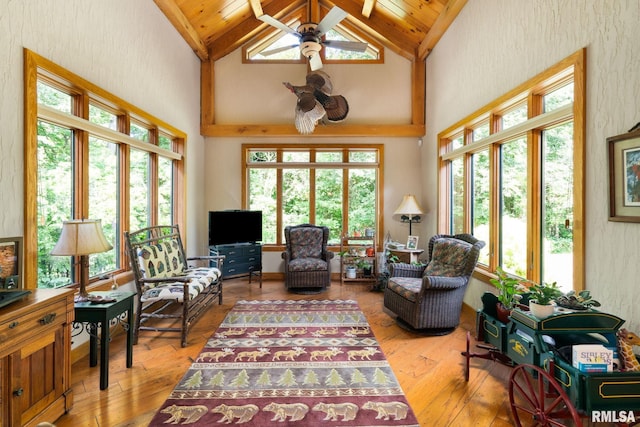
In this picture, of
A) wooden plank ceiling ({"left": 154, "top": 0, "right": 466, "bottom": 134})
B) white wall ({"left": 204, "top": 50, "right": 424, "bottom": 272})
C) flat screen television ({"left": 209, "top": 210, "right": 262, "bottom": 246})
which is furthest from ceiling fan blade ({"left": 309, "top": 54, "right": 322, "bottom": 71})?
flat screen television ({"left": 209, "top": 210, "right": 262, "bottom": 246})

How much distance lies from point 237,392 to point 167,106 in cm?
385

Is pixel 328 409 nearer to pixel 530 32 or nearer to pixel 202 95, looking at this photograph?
pixel 530 32

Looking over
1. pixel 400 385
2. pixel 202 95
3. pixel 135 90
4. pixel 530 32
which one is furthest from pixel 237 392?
pixel 202 95

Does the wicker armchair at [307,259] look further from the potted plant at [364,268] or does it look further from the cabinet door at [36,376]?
the cabinet door at [36,376]

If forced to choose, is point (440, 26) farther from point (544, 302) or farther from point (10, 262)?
point (10, 262)

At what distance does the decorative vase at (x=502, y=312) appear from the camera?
7.77 feet

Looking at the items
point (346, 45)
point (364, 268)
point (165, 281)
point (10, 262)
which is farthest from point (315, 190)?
point (10, 262)

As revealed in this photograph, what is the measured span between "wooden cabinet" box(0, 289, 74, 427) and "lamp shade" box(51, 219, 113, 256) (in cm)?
37

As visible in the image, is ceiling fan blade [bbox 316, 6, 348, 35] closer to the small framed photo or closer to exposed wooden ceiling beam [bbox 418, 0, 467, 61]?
exposed wooden ceiling beam [bbox 418, 0, 467, 61]

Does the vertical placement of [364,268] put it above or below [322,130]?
below

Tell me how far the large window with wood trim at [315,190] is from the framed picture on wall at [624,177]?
4055mm

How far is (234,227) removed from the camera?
5.37m

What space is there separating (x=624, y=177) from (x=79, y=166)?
14.0ft

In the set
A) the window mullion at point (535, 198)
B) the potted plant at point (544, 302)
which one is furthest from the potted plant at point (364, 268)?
the potted plant at point (544, 302)
